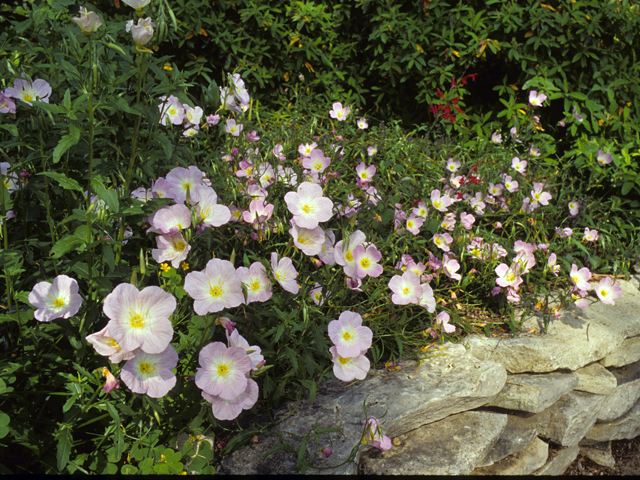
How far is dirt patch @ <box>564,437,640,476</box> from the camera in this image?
8.26ft

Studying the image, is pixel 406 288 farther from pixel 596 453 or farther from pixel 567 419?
pixel 596 453

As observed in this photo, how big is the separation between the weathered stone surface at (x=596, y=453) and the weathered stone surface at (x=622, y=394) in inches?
6.3

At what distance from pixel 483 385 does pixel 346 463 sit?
792 mm

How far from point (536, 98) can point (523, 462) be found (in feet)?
8.02

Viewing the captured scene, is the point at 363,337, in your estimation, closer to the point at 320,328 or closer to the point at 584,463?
the point at 320,328

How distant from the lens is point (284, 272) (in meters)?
1.50

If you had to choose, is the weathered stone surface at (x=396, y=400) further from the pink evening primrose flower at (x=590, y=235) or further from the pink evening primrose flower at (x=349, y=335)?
the pink evening primrose flower at (x=590, y=235)

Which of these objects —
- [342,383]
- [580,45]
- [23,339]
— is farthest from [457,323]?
[580,45]

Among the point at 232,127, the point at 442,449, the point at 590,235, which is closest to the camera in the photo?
the point at 442,449

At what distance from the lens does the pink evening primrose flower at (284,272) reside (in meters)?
1.47

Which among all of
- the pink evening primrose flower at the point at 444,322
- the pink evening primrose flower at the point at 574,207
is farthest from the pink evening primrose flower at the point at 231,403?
the pink evening primrose flower at the point at 574,207

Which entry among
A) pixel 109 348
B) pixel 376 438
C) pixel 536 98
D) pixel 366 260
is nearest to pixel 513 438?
pixel 376 438

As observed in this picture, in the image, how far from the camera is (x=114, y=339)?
1.11 meters

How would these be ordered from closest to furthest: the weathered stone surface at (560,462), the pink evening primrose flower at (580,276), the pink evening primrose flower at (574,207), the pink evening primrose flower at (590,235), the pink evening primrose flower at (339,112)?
the weathered stone surface at (560,462) → the pink evening primrose flower at (580,276) → the pink evening primrose flower at (590,235) → the pink evening primrose flower at (574,207) → the pink evening primrose flower at (339,112)
